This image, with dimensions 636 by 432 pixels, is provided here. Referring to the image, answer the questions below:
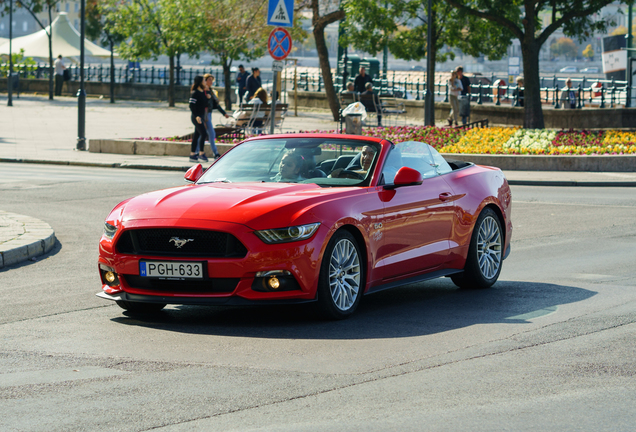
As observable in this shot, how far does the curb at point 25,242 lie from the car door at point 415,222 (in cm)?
411

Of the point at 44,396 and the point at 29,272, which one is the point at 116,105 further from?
the point at 44,396

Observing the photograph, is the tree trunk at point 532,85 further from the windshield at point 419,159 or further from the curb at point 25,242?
the windshield at point 419,159

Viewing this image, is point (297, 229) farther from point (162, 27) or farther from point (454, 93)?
point (162, 27)

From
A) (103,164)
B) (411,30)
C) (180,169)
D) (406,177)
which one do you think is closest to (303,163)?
(406,177)

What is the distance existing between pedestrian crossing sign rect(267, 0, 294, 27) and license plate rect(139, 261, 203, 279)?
11.5m

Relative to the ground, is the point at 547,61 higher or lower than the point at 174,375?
higher

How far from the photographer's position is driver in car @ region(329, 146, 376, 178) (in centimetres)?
782

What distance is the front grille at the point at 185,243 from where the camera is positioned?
22.2ft

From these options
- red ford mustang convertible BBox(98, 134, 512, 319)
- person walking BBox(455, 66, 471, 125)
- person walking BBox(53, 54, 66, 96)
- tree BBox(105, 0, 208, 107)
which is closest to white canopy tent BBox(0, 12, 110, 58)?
person walking BBox(53, 54, 66, 96)

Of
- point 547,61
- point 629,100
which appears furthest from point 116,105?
point 547,61

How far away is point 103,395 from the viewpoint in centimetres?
517

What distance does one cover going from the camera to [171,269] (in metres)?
6.86

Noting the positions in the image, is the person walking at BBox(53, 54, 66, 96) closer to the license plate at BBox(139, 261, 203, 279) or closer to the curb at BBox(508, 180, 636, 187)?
the curb at BBox(508, 180, 636, 187)

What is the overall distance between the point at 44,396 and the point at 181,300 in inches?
71.5
